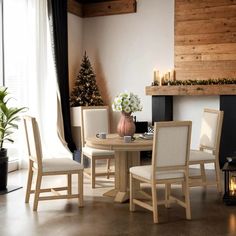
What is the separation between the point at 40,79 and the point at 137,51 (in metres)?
1.89

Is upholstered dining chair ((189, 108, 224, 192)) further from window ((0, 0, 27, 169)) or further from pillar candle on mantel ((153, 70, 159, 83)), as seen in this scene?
window ((0, 0, 27, 169))

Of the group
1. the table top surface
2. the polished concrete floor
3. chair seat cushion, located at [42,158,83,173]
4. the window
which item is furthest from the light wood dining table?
the window

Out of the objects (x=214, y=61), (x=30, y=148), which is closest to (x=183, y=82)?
(x=214, y=61)

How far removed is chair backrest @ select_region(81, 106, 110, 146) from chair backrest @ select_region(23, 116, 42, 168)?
1.28 m

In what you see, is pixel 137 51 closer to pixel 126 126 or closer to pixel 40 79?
pixel 40 79

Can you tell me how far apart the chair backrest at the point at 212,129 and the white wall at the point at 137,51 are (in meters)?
1.85

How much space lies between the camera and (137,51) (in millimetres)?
7980

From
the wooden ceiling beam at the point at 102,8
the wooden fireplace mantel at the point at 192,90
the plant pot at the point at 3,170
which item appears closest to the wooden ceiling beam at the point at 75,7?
the wooden ceiling beam at the point at 102,8

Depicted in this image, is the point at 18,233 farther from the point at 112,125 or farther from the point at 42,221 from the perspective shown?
the point at 112,125

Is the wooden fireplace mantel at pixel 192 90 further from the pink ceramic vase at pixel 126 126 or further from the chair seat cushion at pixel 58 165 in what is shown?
the chair seat cushion at pixel 58 165

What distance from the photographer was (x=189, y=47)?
7.29m

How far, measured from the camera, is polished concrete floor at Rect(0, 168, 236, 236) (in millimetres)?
3990

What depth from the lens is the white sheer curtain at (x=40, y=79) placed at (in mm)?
6820

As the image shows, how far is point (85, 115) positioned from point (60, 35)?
1917 millimetres
